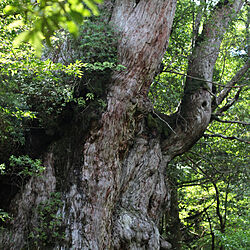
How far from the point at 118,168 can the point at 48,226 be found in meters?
1.33

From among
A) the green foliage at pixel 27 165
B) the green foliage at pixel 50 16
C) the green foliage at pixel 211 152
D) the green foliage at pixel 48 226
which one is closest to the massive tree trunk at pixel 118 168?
the green foliage at pixel 48 226

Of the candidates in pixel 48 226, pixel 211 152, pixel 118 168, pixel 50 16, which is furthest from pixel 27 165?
pixel 211 152

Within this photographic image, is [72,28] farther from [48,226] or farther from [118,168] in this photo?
[118,168]

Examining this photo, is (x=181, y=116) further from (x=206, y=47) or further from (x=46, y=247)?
(x=46, y=247)

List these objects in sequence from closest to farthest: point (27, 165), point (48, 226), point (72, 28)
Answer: point (72, 28) → point (48, 226) → point (27, 165)

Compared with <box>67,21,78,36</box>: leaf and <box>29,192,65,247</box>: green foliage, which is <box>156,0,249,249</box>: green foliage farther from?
<box>67,21,78,36</box>: leaf

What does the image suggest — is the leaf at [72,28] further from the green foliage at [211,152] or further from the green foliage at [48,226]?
the green foliage at [211,152]

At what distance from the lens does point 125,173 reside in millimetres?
4891

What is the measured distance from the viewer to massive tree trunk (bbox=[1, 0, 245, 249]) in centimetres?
391

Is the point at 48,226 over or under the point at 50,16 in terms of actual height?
under

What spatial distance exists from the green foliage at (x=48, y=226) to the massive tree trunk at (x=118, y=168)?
0.01 meters

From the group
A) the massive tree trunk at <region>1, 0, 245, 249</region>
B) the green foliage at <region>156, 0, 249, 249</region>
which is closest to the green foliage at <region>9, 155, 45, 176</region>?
the massive tree trunk at <region>1, 0, 245, 249</region>

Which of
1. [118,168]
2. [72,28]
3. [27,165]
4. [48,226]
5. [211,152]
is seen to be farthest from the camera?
[211,152]

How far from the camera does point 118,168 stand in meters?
4.52
